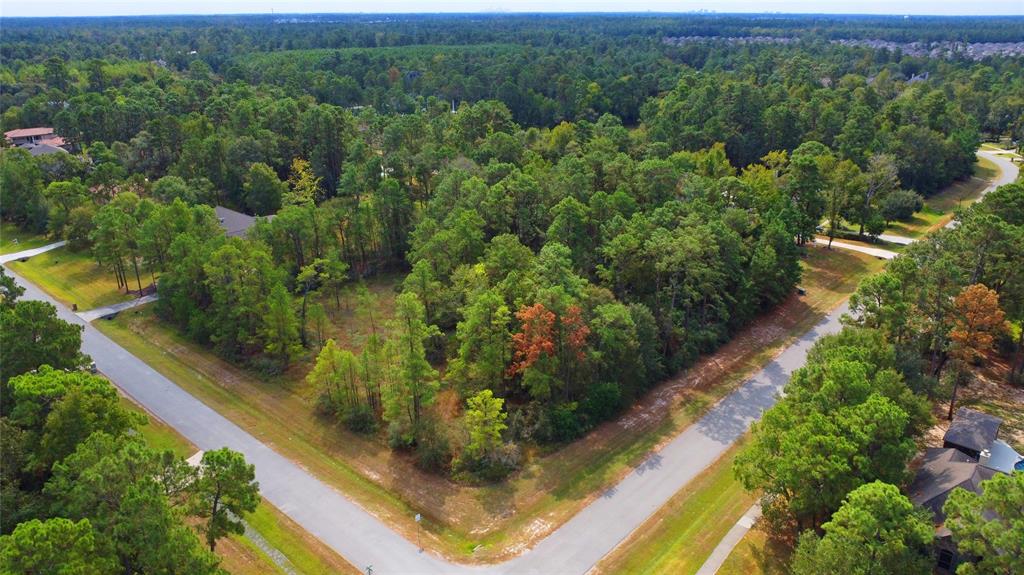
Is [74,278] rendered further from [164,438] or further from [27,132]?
[27,132]

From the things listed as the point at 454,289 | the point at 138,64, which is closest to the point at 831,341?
the point at 454,289

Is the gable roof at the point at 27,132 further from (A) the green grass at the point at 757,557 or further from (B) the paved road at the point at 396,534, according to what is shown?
(A) the green grass at the point at 757,557

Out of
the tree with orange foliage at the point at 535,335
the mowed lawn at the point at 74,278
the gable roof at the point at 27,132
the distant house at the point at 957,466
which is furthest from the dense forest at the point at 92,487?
the gable roof at the point at 27,132

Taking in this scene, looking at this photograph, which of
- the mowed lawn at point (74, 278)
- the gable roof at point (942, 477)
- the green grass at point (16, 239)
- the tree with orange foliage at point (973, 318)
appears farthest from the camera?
the green grass at point (16, 239)

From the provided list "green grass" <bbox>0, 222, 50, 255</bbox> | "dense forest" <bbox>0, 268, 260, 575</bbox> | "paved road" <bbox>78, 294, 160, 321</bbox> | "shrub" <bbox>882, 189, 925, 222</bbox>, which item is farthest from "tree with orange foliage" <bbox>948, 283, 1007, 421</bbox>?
"green grass" <bbox>0, 222, 50, 255</bbox>

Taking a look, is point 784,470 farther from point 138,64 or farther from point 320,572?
point 138,64

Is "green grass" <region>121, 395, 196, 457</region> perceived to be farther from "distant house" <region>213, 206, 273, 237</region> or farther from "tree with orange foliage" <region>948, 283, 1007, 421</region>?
"tree with orange foliage" <region>948, 283, 1007, 421</region>
